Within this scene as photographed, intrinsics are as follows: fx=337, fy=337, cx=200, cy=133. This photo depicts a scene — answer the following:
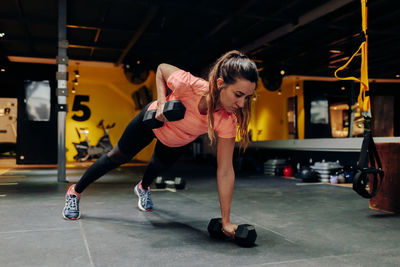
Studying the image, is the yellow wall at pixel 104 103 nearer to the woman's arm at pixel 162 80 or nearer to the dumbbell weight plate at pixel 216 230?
the woman's arm at pixel 162 80

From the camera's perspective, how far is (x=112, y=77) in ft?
36.4

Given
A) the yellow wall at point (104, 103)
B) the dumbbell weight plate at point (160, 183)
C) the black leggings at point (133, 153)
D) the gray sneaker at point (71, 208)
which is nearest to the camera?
the black leggings at point (133, 153)

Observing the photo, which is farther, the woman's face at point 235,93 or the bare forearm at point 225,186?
the bare forearm at point 225,186

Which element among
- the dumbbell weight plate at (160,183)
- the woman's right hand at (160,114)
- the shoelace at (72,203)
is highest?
the woman's right hand at (160,114)

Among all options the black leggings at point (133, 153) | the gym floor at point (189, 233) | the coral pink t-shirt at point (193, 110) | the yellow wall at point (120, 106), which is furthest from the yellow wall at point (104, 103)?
the coral pink t-shirt at point (193, 110)

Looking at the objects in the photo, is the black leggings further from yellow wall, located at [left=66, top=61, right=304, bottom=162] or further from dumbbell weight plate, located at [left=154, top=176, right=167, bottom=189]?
yellow wall, located at [left=66, top=61, right=304, bottom=162]

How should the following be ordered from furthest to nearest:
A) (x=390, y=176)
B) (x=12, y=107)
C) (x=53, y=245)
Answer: (x=12, y=107)
(x=390, y=176)
(x=53, y=245)

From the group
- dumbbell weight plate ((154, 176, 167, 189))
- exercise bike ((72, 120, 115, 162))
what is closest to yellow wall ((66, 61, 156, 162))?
exercise bike ((72, 120, 115, 162))


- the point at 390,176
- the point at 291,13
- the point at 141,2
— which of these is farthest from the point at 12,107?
the point at 390,176

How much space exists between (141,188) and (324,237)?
51.0 inches

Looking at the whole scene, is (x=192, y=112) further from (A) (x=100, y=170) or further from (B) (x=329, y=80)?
(B) (x=329, y=80)

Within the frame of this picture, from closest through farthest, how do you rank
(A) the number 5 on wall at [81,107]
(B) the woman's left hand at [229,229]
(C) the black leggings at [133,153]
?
1. (B) the woman's left hand at [229,229]
2. (C) the black leggings at [133,153]
3. (A) the number 5 on wall at [81,107]

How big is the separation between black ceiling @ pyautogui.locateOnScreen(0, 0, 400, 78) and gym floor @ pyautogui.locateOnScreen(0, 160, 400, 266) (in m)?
3.20

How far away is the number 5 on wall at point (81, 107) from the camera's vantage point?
1138 cm
